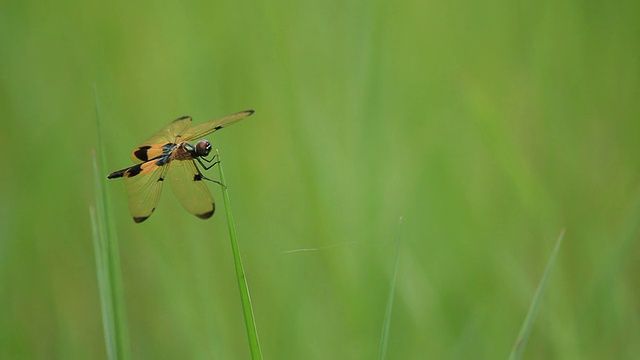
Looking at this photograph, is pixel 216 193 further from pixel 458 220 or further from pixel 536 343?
pixel 536 343

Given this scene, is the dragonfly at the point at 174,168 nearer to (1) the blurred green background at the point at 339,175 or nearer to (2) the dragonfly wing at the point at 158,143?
(2) the dragonfly wing at the point at 158,143

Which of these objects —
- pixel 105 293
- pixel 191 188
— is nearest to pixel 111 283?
pixel 105 293

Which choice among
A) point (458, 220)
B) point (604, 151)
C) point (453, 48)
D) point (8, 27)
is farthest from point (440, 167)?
point (8, 27)

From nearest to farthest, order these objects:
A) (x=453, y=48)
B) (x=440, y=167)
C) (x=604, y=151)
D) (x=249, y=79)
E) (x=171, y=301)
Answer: (x=171, y=301)
(x=440, y=167)
(x=604, y=151)
(x=249, y=79)
(x=453, y=48)

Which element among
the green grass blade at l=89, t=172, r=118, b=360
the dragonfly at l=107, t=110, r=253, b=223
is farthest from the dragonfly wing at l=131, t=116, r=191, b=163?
the green grass blade at l=89, t=172, r=118, b=360

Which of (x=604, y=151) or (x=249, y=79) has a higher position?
(x=249, y=79)

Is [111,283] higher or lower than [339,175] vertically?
lower

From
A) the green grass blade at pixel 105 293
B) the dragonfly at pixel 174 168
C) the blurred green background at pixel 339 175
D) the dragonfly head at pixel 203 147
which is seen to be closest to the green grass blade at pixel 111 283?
the green grass blade at pixel 105 293

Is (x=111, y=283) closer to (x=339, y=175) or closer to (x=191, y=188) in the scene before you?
(x=191, y=188)
